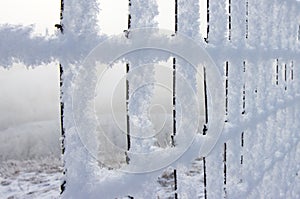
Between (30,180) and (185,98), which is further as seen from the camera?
(30,180)

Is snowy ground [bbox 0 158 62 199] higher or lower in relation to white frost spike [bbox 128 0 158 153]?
lower

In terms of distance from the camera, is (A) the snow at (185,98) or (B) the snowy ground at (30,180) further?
(B) the snowy ground at (30,180)

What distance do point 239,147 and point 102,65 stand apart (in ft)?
3.08

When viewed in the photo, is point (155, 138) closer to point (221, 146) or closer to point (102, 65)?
point (102, 65)

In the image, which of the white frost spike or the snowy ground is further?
the snowy ground

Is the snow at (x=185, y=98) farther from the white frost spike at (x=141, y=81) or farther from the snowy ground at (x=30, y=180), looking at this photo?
the snowy ground at (x=30, y=180)

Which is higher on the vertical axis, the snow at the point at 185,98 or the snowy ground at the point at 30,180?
the snow at the point at 185,98

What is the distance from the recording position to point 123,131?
96 centimetres

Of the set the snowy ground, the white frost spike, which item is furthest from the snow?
the snowy ground

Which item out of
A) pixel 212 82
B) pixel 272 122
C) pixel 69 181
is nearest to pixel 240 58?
pixel 212 82

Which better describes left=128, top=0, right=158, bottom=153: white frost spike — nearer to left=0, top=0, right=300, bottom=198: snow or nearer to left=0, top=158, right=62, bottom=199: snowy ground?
left=0, top=0, right=300, bottom=198: snow

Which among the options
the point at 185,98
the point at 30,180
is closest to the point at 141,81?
the point at 185,98

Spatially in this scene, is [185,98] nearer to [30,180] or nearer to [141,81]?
[141,81]

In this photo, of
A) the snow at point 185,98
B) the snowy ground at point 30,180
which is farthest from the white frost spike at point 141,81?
the snowy ground at point 30,180
